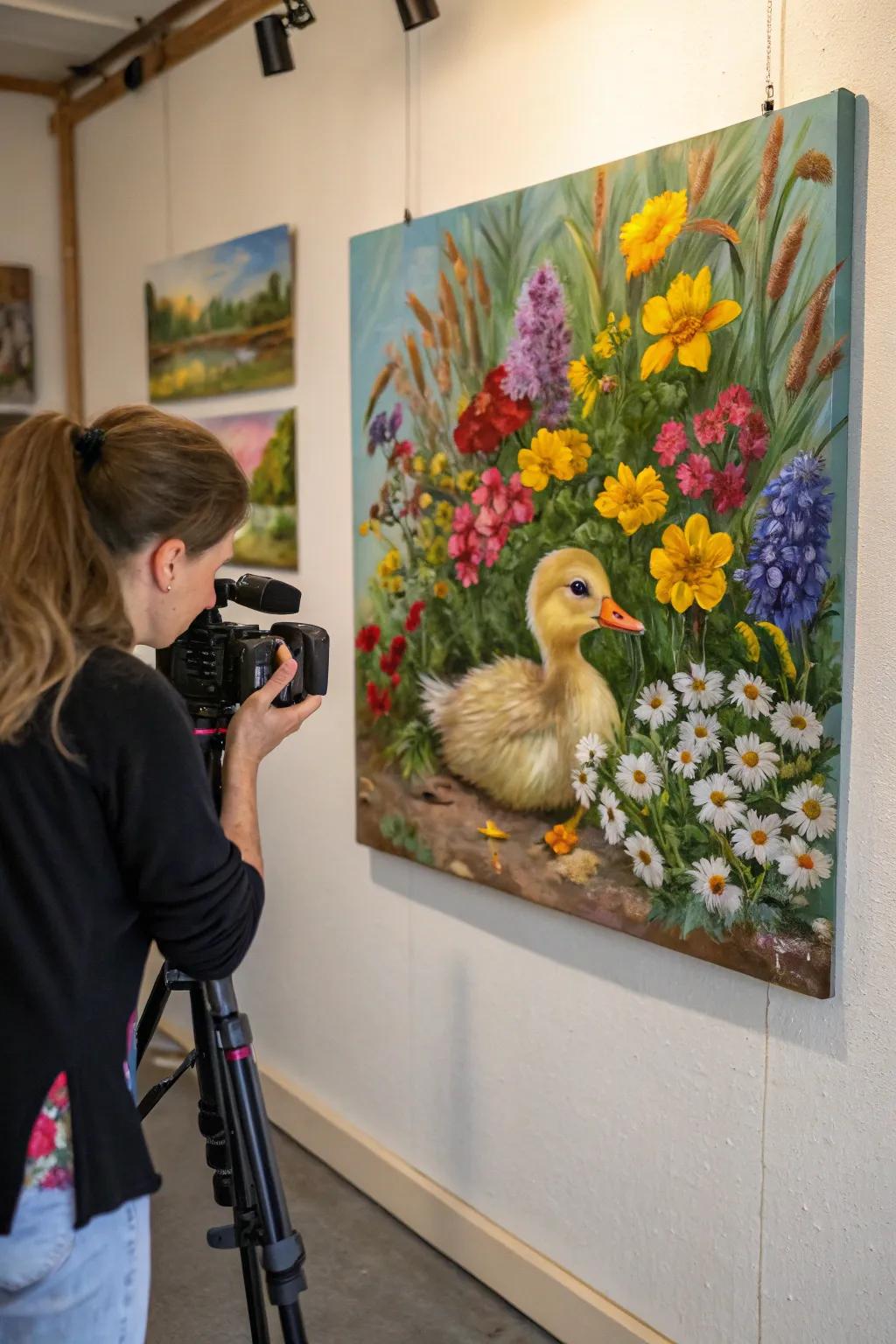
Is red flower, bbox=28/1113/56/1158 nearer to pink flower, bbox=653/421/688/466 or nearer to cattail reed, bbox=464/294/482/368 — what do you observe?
pink flower, bbox=653/421/688/466

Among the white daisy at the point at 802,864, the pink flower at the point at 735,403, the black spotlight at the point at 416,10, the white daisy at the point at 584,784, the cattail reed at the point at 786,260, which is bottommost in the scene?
the white daisy at the point at 802,864

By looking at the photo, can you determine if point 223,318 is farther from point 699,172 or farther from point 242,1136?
point 242,1136

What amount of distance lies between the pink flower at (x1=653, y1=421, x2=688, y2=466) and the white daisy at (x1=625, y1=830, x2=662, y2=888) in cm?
53

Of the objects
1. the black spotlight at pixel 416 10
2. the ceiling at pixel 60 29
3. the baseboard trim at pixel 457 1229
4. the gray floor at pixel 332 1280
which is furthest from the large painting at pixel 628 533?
the ceiling at pixel 60 29

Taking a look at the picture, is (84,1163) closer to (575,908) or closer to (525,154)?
(575,908)

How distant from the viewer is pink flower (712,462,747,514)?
161 cm

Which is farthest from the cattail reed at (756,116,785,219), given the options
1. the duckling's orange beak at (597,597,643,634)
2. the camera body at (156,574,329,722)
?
the camera body at (156,574,329,722)

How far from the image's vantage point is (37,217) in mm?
3490

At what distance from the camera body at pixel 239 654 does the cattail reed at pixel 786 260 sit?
0.71 m

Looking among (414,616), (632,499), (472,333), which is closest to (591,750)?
(632,499)

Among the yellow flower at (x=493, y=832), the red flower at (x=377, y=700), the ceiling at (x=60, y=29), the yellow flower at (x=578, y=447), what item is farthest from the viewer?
the ceiling at (x=60, y=29)

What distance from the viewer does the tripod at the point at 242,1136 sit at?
156 centimetres

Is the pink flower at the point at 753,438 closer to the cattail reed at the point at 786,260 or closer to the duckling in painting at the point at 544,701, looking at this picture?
the cattail reed at the point at 786,260

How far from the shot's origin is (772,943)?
162 centimetres
